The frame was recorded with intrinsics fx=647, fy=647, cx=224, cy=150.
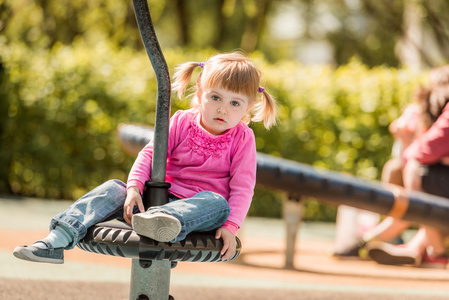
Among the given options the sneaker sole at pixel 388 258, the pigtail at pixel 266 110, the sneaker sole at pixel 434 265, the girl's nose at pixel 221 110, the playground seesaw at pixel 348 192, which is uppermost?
the playground seesaw at pixel 348 192

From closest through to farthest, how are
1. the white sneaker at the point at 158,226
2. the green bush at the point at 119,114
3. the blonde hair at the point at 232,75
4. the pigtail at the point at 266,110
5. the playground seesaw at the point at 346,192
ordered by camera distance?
1. the white sneaker at the point at 158,226
2. the blonde hair at the point at 232,75
3. the pigtail at the point at 266,110
4. the playground seesaw at the point at 346,192
5. the green bush at the point at 119,114

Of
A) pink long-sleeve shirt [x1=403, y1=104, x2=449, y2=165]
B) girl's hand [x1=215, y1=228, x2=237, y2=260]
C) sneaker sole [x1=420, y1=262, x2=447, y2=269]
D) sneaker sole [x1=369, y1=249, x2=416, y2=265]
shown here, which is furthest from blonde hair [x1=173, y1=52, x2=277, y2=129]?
sneaker sole [x1=420, y1=262, x2=447, y2=269]

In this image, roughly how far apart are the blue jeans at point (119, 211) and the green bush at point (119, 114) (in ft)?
19.7

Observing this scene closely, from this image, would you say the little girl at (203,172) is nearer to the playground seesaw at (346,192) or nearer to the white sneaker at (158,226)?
the white sneaker at (158,226)

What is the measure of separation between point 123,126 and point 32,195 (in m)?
4.40

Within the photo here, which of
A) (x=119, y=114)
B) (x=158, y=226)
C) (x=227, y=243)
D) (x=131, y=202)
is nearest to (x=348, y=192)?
(x=227, y=243)

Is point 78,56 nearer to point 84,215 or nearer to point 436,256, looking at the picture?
point 436,256

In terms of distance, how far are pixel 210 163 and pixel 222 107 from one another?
23 centimetres

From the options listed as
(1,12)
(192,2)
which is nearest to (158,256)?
(1,12)

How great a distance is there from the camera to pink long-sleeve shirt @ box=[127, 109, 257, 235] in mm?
2512

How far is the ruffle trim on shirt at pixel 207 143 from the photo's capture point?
2568 mm

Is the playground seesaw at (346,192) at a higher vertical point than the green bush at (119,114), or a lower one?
lower

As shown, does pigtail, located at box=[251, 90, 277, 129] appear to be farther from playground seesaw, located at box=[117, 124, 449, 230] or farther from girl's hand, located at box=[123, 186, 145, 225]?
playground seesaw, located at box=[117, 124, 449, 230]

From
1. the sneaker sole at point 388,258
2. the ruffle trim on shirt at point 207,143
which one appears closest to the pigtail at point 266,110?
the ruffle trim on shirt at point 207,143
